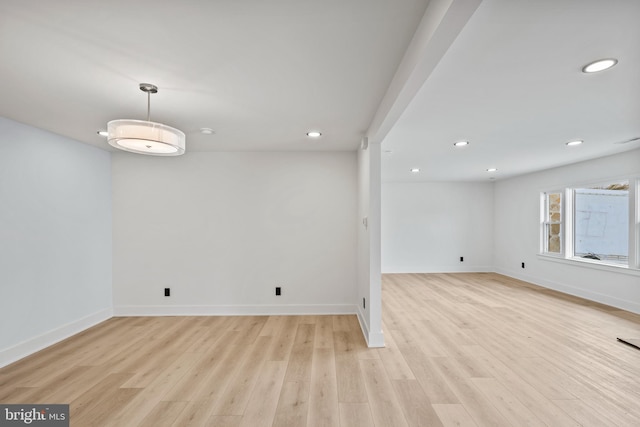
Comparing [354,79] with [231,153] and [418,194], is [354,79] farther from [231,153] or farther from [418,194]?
[418,194]

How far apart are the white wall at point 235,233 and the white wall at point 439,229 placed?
3.41 meters

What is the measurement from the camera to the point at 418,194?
7.17 metres

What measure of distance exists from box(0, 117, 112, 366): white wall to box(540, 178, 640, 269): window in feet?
24.8

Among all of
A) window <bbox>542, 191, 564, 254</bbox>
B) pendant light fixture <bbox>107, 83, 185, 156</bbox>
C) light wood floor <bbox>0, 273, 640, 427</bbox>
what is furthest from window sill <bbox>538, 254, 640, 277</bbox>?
pendant light fixture <bbox>107, 83, 185, 156</bbox>

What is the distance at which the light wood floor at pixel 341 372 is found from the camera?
193 cm

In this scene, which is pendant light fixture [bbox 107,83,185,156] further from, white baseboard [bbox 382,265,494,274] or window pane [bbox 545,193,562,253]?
window pane [bbox 545,193,562,253]

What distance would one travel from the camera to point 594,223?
16.0 ft

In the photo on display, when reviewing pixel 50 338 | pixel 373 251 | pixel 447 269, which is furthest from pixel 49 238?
pixel 447 269

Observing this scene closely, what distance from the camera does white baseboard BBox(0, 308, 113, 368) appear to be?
105 inches

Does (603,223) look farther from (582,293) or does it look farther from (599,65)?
(599,65)

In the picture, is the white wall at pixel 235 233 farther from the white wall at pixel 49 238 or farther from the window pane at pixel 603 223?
the window pane at pixel 603 223

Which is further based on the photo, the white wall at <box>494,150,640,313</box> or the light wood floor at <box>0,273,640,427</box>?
the white wall at <box>494,150,640,313</box>

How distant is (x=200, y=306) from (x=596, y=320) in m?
5.40

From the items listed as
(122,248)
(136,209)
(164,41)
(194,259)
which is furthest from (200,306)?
(164,41)
